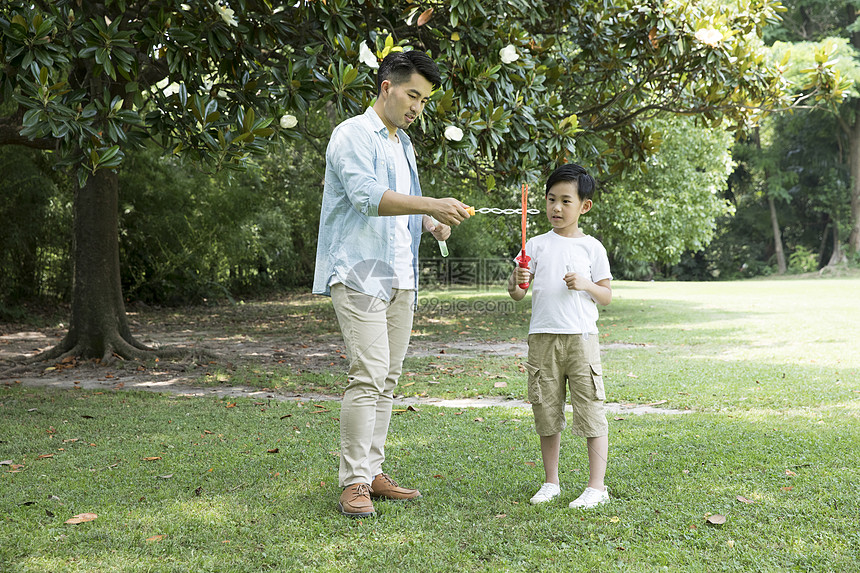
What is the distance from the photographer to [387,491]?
11.2ft

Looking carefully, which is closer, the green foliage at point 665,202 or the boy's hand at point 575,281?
the boy's hand at point 575,281

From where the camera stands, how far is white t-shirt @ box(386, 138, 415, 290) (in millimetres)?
3326

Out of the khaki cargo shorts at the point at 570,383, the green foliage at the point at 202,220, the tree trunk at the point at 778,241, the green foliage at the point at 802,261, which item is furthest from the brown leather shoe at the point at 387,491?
the green foliage at the point at 802,261

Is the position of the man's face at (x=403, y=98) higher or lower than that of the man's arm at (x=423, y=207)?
higher

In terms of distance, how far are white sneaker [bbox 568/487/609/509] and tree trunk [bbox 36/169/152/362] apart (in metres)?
6.56

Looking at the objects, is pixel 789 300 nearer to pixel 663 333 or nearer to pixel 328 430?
pixel 663 333

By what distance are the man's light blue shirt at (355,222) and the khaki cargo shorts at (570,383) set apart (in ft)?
2.68

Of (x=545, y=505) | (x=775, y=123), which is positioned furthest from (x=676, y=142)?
(x=775, y=123)

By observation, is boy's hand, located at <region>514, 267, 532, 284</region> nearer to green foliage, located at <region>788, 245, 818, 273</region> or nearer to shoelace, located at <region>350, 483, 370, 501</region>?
shoelace, located at <region>350, 483, 370, 501</region>

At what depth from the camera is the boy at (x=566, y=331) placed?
131 inches

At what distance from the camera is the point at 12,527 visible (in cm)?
301

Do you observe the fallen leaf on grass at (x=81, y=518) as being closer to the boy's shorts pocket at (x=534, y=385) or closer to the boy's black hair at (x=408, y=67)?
the boy's shorts pocket at (x=534, y=385)

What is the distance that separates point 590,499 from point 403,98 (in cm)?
204

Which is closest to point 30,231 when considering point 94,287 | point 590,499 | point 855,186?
point 94,287
